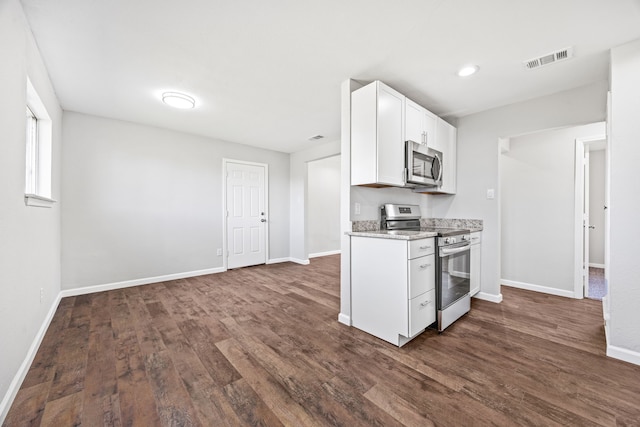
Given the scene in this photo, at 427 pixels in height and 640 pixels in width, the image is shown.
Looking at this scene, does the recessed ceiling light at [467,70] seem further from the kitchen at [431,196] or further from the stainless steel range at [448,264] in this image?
the stainless steel range at [448,264]

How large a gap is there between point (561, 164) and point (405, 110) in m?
2.41

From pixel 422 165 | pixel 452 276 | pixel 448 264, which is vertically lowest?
pixel 452 276

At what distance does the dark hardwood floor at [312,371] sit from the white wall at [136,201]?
871 millimetres

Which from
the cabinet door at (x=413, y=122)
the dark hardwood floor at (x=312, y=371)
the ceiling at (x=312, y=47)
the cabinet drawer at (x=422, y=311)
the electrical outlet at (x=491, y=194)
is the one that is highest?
the ceiling at (x=312, y=47)

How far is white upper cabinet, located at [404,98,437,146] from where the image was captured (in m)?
2.70

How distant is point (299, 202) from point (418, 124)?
10.3 feet

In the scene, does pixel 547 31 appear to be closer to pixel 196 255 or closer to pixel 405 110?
pixel 405 110

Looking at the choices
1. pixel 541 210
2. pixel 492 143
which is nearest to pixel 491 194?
pixel 492 143

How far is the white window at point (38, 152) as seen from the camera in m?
2.46

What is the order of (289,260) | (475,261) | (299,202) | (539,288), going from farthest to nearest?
(289,260) < (299,202) < (539,288) < (475,261)

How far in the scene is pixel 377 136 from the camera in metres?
2.33

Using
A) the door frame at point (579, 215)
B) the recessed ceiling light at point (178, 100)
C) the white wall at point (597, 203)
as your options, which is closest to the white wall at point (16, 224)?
the recessed ceiling light at point (178, 100)

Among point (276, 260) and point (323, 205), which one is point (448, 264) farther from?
point (323, 205)

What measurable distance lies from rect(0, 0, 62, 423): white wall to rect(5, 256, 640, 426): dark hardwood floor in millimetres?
203
